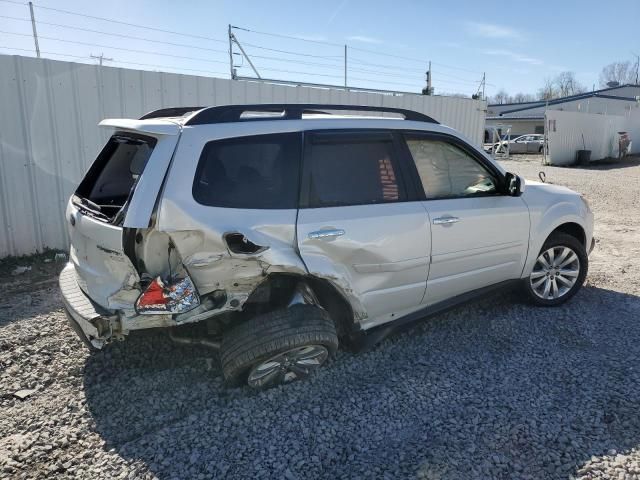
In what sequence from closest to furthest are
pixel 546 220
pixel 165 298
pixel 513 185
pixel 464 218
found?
pixel 165 298 < pixel 464 218 < pixel 513 185 < pixel 546 220

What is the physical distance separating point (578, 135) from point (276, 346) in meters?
24.1

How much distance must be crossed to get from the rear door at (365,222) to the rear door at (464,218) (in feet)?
0.53

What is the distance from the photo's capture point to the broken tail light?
2662 millimetres

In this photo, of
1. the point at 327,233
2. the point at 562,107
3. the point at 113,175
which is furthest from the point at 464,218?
the point at 562,107

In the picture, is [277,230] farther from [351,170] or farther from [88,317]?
[88,317]

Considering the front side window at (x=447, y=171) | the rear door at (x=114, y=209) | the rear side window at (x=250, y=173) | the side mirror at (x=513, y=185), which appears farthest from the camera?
the side mirror at (x=513, y=185)

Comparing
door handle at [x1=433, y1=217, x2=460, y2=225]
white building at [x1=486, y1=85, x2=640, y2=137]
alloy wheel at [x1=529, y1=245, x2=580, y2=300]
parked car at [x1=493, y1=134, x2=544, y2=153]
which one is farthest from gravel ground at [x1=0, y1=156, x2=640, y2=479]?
white building at [x1=486, y1=85, x2=640, y2=137]

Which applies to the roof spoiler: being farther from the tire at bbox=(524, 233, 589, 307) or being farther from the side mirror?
the tire at bbox=(524, 233, 589, 307)

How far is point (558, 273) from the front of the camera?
14.7 feet

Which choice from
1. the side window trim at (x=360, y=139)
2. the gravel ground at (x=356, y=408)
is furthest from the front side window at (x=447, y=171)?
the gravel ground at (x=356, y=408)

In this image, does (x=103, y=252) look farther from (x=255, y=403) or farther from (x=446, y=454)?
(x=446, y=454)

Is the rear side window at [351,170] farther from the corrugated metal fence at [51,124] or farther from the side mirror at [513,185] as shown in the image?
the corrugated metal fence at [51,124]

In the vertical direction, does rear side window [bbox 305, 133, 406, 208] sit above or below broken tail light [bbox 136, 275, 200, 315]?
above

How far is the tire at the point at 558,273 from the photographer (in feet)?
14.3
